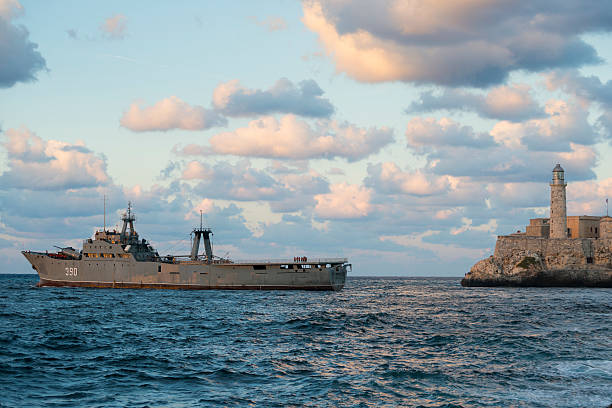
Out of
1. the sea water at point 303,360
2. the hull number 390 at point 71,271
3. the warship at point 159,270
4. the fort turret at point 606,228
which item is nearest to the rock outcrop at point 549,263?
the fort turret at point 606,228

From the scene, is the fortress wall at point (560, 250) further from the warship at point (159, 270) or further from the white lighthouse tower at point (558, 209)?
the warship at point (159, 270)

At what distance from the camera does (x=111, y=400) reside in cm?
1856

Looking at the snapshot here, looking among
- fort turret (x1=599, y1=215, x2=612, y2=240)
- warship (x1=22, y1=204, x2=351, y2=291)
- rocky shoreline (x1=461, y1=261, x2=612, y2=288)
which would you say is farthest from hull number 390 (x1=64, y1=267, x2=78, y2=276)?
fort turret (x1=599, y1=215, x2=612, y2=240)

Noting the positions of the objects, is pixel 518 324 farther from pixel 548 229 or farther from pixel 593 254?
pixel 548 229

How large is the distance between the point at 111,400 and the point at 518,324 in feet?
103

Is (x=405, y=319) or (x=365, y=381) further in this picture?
(x=405, y=319)

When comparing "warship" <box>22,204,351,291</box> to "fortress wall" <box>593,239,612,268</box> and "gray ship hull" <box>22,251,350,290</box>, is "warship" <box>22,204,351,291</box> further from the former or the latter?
"fortress wall" <box>593,239,612,268</box>

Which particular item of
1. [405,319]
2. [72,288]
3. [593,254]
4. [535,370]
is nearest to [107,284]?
[72,288]

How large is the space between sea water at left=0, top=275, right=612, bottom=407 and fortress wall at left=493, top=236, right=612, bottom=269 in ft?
247

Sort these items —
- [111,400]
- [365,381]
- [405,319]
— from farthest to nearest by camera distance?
[405,319]
[365,381]
[111,400]

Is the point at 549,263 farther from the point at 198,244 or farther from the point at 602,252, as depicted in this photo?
the point at 198,244

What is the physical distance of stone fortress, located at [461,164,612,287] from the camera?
114562mm

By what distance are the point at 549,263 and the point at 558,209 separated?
450 inches

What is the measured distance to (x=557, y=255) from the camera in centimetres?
11631
